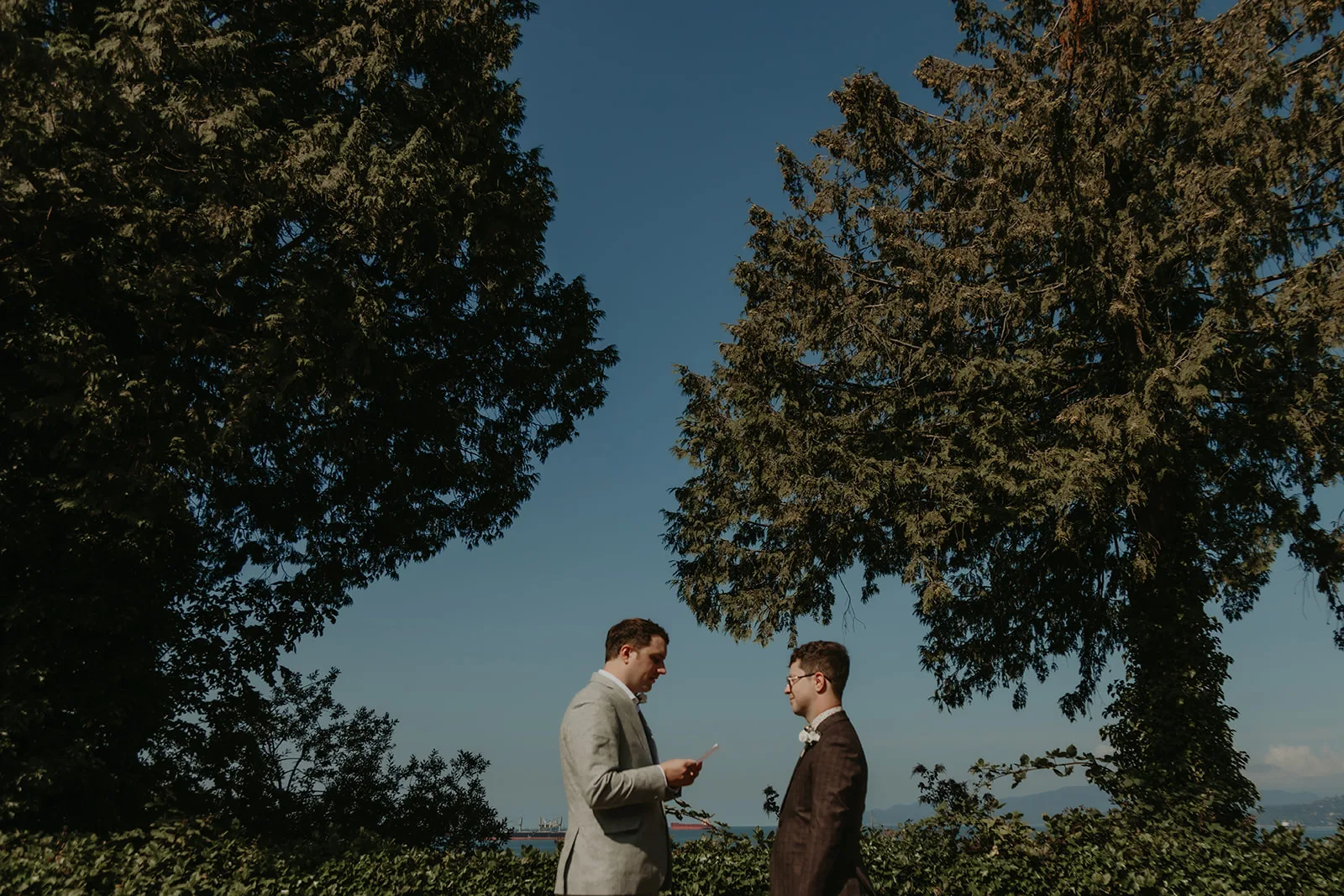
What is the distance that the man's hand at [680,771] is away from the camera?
3.60 meters

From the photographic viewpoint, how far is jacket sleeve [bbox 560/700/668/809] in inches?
139

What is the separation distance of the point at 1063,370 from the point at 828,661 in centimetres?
1059

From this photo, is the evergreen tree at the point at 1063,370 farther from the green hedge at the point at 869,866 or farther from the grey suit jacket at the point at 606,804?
the grey suit jacket at the point at 606,804

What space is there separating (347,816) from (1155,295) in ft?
43.1

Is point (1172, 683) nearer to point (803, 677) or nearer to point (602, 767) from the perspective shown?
point (803, 677)

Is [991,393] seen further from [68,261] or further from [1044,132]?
[68,261]

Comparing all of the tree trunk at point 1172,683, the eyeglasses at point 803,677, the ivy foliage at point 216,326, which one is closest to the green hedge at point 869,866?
the ivy foliage at point 216,326

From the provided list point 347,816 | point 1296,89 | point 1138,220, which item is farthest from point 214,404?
point 1296,89

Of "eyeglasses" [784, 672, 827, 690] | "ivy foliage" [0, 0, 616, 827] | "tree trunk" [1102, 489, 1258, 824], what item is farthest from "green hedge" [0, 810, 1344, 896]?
→ "tree trunk" [1102, 489, 1258, 824]

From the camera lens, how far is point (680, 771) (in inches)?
142

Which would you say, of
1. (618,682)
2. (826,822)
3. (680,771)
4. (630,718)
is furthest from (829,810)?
(618,682)

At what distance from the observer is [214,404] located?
35.4 feet

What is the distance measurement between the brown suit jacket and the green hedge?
3169 mm

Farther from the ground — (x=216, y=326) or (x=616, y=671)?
(x=216, y=326)
